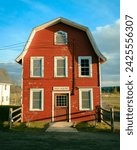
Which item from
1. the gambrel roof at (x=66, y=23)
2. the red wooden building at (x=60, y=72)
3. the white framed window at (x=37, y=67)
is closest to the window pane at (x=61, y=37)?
the red wooden building at (x=60, y=72)

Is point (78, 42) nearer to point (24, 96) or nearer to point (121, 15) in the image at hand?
point (24, 96)

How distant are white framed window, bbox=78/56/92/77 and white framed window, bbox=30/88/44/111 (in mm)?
3705

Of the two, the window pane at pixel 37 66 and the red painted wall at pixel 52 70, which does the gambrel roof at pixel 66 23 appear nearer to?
the red painted wall at pixel 52 70

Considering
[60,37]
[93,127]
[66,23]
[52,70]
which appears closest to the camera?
[93,127]

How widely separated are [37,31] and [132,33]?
17.5 m

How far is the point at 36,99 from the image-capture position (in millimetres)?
22609

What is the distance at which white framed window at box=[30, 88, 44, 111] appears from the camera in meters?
22.5

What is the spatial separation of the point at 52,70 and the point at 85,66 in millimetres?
2802

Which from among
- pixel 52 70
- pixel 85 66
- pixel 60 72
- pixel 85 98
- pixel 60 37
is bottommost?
pixel 85 98

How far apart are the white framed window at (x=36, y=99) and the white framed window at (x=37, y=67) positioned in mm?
1272

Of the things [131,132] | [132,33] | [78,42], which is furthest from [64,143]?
[78,42]

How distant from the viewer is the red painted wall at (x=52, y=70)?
2250 centimetres

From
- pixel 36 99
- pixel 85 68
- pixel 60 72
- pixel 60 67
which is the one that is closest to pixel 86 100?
A: pixel 85 68

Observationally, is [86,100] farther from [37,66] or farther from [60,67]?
[37,66]
